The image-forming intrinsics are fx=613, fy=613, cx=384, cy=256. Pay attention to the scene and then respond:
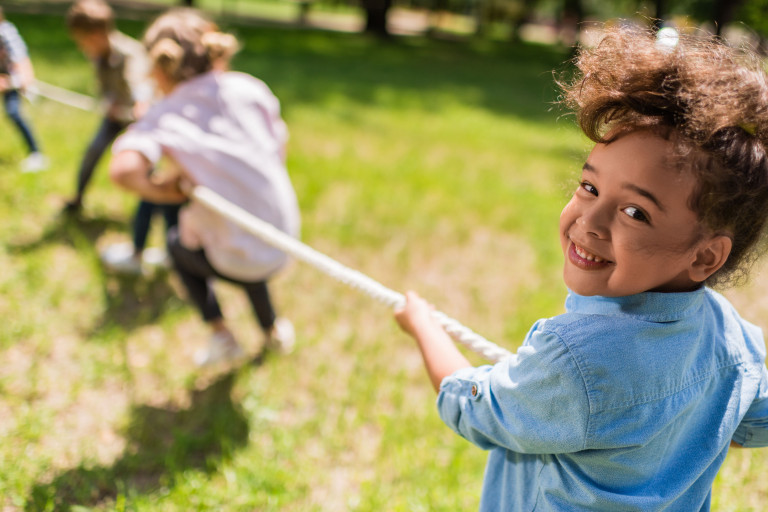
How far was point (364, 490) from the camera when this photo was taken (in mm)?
2389

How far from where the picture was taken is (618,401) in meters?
1.06

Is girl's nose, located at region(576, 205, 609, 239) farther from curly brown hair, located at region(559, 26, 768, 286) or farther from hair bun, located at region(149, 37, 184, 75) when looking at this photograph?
hair bun, located at region(149, 37, 184, 75)

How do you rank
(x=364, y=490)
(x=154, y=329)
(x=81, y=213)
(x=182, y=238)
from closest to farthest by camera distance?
(x=364, y=490) < (x=182, y=238) < (x=154, y=329) < (x=81, y=213)

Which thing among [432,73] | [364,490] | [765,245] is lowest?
[432,73]

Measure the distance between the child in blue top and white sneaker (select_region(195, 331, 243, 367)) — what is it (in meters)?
1.96

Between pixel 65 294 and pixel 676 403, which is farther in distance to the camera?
pixel 65 294

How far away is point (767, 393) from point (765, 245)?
0.38m

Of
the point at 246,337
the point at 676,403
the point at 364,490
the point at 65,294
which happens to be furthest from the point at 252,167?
the point at 676,403

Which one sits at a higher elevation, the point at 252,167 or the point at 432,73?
the point at 252,167

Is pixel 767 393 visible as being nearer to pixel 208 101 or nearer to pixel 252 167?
pixel 252 167

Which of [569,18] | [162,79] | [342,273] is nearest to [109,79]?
[162,79]

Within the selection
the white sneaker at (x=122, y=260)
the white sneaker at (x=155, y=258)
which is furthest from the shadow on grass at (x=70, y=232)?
the white sneaker at (x=155, y=258)

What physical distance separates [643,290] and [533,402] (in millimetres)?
286

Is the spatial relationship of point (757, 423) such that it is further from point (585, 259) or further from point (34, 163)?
point (34, 163)
